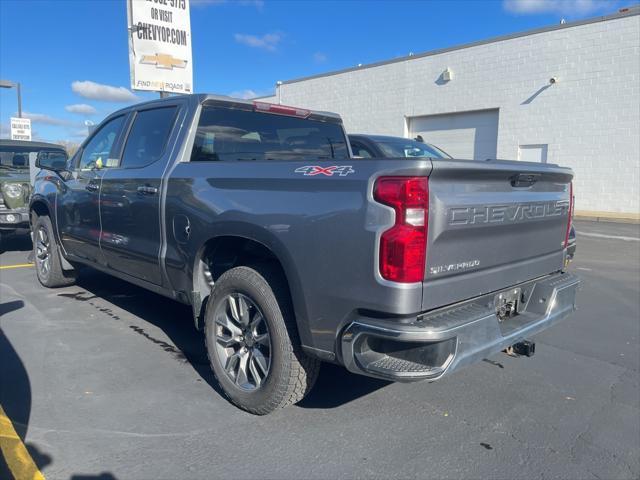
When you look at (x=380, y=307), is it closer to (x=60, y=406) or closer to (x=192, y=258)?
(x=192, y=258)

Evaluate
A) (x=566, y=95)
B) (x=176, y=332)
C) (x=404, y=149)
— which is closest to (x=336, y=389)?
(x=176, y=332)

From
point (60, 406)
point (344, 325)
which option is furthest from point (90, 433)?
point (344, 325)

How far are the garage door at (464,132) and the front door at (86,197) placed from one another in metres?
16.6

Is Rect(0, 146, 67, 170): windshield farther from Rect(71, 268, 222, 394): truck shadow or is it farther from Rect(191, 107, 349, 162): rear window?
Rect(191, 107, 349, 162): rear window

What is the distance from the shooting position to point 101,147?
5.13 meters

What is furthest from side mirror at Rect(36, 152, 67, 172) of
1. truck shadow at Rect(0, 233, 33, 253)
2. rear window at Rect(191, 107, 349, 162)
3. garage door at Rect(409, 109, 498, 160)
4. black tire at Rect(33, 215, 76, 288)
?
garage door at Rect(409, 109, 498, 160)

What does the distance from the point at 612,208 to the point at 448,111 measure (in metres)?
7.11

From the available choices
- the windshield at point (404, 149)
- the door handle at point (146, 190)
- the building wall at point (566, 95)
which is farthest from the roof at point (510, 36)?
the door handle at point (146, 190)

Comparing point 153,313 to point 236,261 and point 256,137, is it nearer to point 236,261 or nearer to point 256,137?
point 236,261

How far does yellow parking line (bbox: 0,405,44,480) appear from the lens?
2592 millimetres

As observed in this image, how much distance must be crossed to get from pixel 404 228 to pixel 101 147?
12.6ft

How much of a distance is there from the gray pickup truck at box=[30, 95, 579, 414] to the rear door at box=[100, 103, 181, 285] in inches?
0.6

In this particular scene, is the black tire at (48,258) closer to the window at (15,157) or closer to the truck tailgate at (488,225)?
the window at (15,157)

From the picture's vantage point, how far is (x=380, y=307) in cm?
246
